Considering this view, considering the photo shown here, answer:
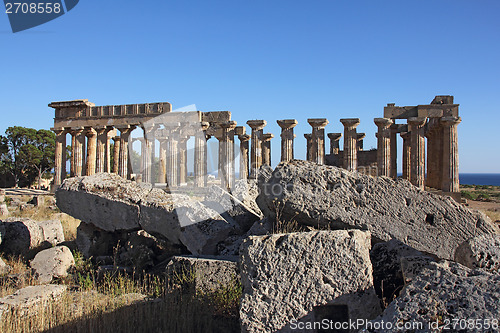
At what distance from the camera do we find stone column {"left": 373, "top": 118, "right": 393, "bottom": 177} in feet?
74.0

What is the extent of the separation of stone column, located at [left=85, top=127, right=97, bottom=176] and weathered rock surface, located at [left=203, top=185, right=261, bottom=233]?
77.5 feet

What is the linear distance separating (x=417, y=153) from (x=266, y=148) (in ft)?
31.8

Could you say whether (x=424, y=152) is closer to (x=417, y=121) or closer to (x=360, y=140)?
(x=417, y=121)

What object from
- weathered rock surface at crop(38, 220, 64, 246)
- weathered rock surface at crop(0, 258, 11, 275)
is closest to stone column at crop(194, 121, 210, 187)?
weathered rock surface at crop(38, 220, 64, 246)

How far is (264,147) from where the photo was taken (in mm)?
27062

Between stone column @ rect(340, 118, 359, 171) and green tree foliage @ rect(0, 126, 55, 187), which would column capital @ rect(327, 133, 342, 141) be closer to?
stone column @ rect(340, 118, 359, 171)

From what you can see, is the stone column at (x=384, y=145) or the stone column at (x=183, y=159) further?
the stone column at (x=183, y=159)

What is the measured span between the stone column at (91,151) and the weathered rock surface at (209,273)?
1006 inches

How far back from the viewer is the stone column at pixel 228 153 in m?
25.8

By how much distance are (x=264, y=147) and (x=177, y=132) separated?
20.3ft

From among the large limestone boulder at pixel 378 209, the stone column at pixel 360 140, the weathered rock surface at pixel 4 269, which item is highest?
the stone column at pixel 360 140

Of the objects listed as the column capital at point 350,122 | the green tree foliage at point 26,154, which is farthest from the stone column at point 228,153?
the green tree foliage at point 26,154

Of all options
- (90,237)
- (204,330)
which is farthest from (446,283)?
(90,237)

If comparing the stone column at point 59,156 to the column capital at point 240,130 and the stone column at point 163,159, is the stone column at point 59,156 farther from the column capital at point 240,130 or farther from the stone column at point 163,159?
the column capital at point 240,130
